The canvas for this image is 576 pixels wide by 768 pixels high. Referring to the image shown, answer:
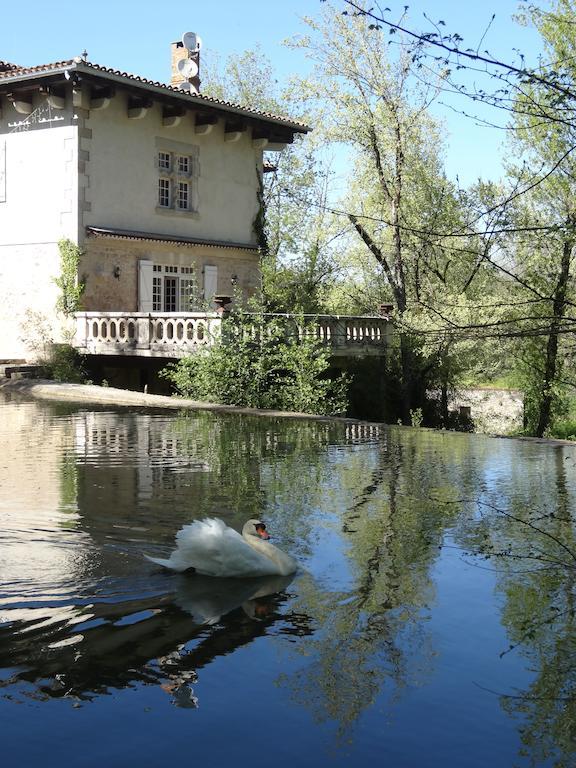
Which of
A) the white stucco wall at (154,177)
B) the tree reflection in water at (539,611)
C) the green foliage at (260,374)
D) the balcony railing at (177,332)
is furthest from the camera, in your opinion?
the white stucco wall at (154,177)

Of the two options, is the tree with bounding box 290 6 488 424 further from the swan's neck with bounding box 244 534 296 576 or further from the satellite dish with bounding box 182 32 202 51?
the swan's neck with bounding box 244 534 296 576

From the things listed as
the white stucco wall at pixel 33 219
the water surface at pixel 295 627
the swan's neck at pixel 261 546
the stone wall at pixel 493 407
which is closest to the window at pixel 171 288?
the white stucco wall at pixel 33 219

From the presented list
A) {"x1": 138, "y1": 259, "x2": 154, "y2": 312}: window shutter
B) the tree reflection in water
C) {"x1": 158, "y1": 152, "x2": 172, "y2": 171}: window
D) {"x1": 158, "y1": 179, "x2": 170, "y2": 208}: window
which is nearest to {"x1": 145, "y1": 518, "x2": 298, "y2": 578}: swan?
the tree reflection in water

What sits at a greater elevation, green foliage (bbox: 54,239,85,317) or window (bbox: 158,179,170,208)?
window (bbox: 158,179,170,208)

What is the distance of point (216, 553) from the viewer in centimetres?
710

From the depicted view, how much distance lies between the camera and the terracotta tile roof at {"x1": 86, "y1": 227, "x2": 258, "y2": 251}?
2716 cm

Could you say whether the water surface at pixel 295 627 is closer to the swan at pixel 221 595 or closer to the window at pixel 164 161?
the swan at pixel 221 595

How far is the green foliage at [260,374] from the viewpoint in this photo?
807 inches

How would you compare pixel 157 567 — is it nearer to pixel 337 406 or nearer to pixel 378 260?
pixel 337 406

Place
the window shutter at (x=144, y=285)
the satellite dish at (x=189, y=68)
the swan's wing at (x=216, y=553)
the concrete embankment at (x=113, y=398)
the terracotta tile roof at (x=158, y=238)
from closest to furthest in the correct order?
the swan's wing at (x=216, y=553) → the concrete embankment at (x=113, y=398) → the terracotta tile roof at (x=158, y=238) → the window shutter at (x=144, y=285) → the satellite dish at (x=189, y=68)

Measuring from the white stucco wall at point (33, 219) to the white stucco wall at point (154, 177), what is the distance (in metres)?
0.67

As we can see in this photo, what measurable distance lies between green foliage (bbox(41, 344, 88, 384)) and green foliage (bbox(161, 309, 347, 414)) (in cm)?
557

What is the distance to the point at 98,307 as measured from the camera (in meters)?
27.7

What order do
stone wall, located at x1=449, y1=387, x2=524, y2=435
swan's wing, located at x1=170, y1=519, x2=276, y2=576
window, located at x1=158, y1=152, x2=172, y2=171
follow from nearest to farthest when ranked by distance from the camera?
swan's wing, located at x1=170, y1=519, x2=276, y2=576 → window, located at x1=158, y1=152, x2=172, y2=171 → stone wall, located at x1=449, y1=387, x2=524, y2=435
